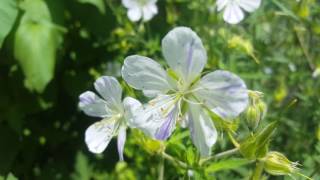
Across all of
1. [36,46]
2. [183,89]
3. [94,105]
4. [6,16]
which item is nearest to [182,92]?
[183,89]

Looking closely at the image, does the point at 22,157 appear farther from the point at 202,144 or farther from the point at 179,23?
the point at 202,144

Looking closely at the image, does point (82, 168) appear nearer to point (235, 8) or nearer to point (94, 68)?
point (94, 68)

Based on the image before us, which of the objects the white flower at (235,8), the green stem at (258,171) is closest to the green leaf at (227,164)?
the green stem at (258,171)

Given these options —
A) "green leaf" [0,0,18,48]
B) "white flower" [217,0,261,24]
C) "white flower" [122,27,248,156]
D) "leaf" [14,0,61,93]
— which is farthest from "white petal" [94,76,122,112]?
"leaf" [14,0,61,93]

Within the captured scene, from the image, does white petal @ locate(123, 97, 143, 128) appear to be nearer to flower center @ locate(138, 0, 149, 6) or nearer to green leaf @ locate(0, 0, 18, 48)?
green leaf @ locate(0, 0, 18, 48)

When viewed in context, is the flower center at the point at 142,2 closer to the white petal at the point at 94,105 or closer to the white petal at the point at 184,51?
the white petal at the point at 94,105

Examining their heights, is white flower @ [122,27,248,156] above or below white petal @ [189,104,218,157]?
above
